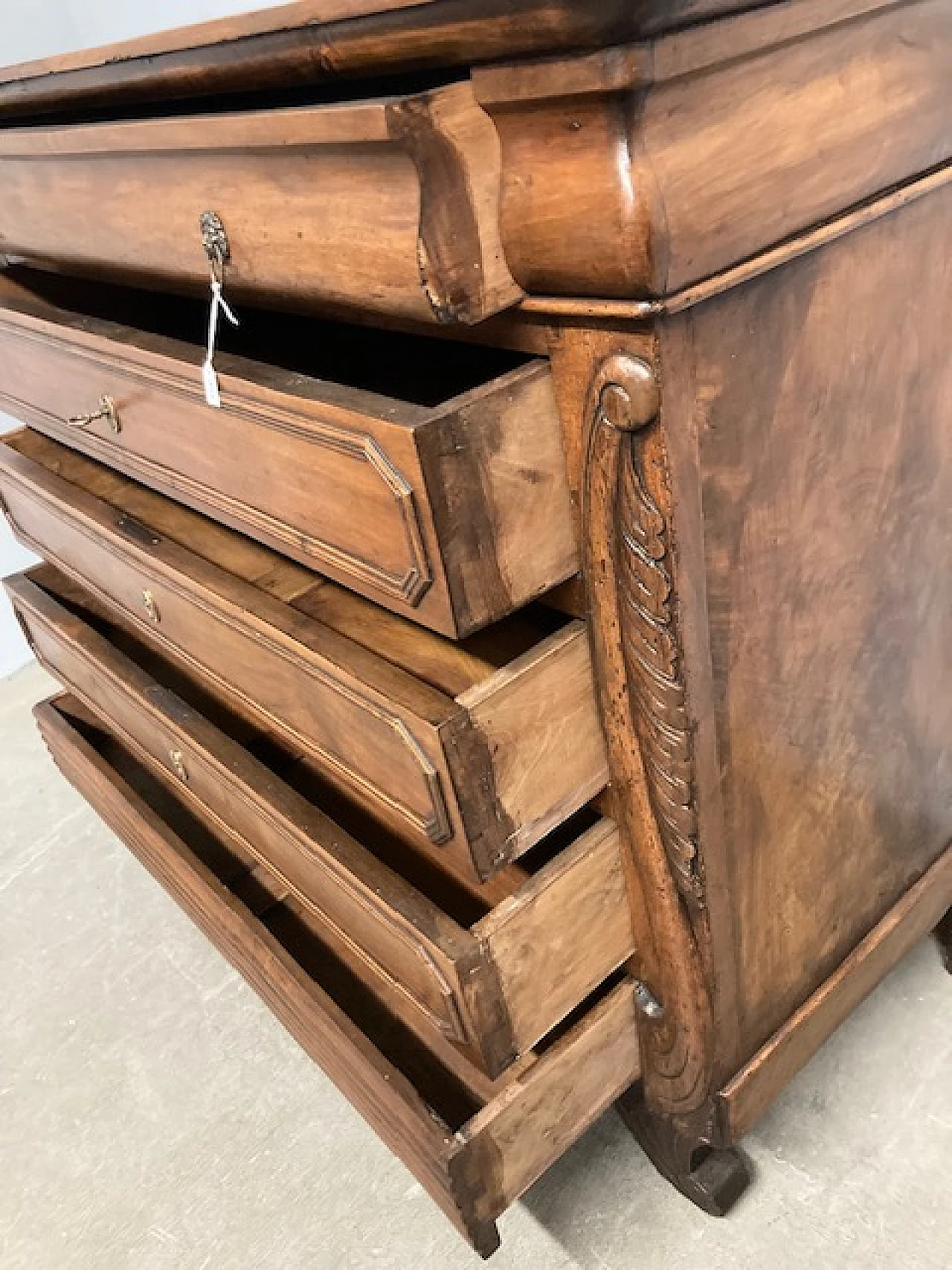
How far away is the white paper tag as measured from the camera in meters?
0.60

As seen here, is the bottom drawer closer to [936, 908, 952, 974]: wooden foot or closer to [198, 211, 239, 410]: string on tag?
[936, 908, 952, 974]: wooden foot

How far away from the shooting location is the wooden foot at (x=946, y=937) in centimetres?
96

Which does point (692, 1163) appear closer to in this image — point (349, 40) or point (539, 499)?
point (539, 499)

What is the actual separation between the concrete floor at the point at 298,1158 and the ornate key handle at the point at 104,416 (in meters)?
0.64

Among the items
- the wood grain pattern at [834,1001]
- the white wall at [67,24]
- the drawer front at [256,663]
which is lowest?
the wood grain pattern at [834,1001]

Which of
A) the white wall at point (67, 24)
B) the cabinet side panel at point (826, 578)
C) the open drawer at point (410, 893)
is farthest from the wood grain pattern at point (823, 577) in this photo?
the white wall at point (67, 24)

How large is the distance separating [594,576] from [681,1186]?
56 centimetres

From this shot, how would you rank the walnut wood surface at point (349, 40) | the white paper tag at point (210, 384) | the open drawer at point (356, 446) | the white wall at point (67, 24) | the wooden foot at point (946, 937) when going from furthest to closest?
the white wall at point (67, 24) → the wooden foot at point (946, 937) → the white paper tag at point (210, 384) → the open drawer at point (356, 446) → the walnut wood surface at point (349, 40)

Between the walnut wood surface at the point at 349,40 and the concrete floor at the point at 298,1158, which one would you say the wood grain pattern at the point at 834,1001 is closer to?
the concrete floor at the point at 298,1158

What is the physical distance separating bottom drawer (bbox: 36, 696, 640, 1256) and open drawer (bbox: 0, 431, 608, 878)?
16cm

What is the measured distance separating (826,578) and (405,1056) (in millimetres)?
511

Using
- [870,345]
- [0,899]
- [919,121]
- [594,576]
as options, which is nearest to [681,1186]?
[594,576]

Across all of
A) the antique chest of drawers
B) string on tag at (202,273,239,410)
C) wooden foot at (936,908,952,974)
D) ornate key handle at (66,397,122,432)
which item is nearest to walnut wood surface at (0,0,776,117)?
the antique chest of drawers

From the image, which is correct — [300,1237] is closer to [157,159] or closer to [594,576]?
[594,576]
